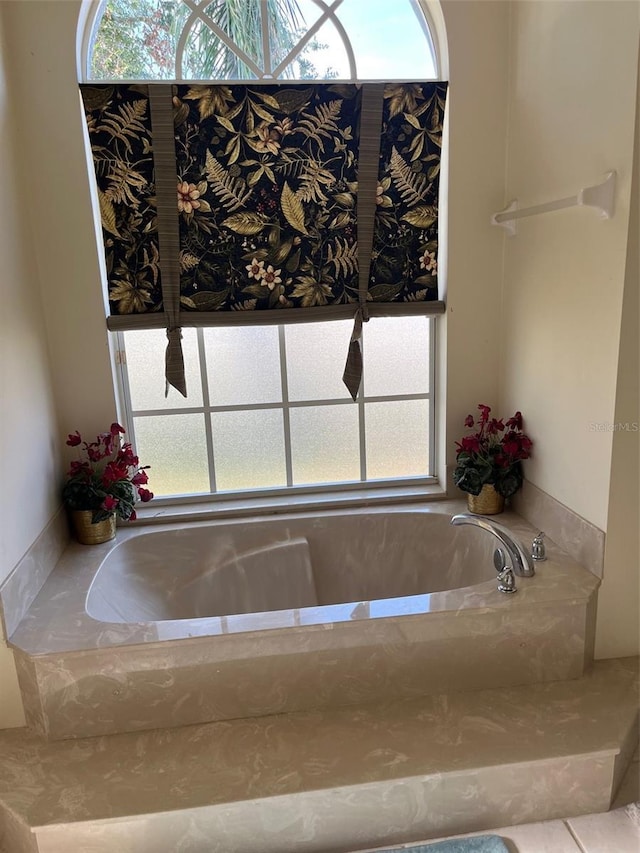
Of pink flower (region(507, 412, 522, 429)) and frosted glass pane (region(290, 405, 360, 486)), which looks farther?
frosted glass pane (region(290, 405, 360, 486))

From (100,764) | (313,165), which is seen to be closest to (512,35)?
(313,165)

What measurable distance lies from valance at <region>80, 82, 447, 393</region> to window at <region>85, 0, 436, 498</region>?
0.12 m

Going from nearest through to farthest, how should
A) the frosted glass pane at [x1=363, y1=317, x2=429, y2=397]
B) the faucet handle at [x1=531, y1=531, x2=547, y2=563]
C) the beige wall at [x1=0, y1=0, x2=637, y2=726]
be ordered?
the beige wall at [x1=0, y1=0, x2=637, y2=726], the faucet handle at [x1=531, y1=531, x2=547, y2=563], the frosted glass pane at [x1=363, y1=317, x2=429, y2=397]

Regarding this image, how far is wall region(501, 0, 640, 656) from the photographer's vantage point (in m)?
1.48

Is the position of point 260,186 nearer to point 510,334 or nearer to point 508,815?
point 510,334

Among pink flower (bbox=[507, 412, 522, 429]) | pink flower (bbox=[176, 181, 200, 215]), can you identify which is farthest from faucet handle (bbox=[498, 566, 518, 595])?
pink flower (bbox=[176, 181, 200, 215])

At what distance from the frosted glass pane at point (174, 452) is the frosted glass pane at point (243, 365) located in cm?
15

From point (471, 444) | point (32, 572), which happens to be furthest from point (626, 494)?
point (32, 572)

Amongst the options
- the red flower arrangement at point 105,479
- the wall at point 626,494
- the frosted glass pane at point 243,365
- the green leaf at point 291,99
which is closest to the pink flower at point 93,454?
the red flower arrangement at point 105,479

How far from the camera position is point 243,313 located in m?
2.11

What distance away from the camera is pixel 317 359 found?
2281 mm

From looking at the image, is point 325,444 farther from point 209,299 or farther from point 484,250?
point 484,250

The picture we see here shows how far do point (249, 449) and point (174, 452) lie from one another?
0.30m

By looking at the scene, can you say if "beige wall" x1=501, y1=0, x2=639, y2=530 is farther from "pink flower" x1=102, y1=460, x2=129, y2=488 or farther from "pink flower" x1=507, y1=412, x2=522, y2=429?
"pink flower" x1=102, y1=460, x2=129, y2=488
